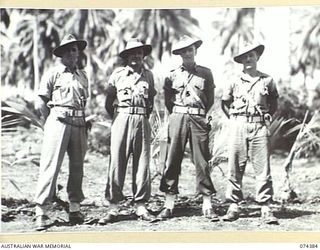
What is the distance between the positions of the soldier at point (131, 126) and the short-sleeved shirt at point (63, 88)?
8 cm

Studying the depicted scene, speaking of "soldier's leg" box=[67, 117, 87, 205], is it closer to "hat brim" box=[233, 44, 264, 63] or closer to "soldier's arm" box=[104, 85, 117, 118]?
"soldier's arm" box=[104, 85, 117, 118]

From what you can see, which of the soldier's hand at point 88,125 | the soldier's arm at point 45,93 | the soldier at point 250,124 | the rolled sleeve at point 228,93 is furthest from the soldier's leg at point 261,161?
the soldier's arm at point 45,93

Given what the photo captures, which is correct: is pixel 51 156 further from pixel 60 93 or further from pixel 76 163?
pixel 60 93

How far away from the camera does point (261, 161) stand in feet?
4.81

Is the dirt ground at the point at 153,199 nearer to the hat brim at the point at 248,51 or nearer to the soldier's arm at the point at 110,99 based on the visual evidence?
the soldier's arm at the point at 110,99

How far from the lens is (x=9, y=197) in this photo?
146 cm

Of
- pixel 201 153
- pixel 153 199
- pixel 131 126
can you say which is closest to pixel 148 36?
pixel 131 126

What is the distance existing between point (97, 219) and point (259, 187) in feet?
1.62

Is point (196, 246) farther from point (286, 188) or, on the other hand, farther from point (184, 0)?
point (184, 0)

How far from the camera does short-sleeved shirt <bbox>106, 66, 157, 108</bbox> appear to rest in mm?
1454

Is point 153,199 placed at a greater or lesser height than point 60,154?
lesser

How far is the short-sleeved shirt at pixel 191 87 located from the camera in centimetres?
146

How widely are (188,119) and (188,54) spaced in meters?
0.20

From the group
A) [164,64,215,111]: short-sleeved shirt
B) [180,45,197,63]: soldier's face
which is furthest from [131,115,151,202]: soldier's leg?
[180,45,197,63]: soldier's face
